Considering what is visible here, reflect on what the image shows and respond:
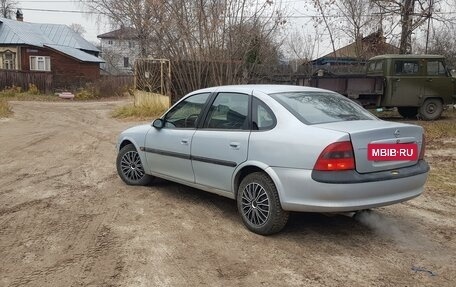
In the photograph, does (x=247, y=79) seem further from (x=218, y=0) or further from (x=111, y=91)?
(x=111, y=91)

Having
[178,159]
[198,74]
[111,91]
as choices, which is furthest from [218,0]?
[111,91]

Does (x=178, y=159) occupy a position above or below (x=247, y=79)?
below

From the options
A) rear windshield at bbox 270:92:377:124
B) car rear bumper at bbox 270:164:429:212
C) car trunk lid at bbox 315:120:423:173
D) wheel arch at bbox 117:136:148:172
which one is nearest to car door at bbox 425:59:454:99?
rear windshield at bbox 270:92:377:124

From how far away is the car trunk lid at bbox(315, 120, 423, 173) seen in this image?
4.22m

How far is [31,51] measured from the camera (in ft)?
134

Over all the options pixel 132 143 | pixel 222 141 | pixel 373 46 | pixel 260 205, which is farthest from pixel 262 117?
pixel 373 46

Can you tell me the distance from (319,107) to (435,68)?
12707mm

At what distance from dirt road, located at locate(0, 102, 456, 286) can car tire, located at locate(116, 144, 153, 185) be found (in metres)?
0.13

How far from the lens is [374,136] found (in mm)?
4285

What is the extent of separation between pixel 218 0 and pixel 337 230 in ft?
43.0

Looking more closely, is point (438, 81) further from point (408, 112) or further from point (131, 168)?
point (131, 168)

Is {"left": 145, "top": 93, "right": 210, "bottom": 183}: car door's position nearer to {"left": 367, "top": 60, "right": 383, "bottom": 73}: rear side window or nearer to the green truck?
the green truck

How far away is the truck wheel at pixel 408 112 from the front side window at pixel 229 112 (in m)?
13.0

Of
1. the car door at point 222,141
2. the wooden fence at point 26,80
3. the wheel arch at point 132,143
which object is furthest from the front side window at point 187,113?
the wooden fence at point 26,80
